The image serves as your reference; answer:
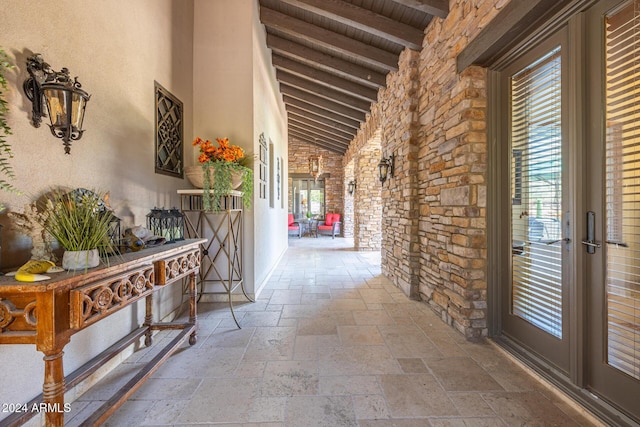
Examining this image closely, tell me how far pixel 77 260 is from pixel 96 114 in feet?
3.66

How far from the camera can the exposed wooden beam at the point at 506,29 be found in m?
1.57

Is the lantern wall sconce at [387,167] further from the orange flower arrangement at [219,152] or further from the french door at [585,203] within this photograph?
the orange flower arrangement at [219,152]

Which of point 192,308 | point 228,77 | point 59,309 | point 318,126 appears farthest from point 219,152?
point 318,126

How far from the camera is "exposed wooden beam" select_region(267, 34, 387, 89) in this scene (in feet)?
13.2

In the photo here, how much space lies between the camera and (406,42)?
9.71 feet

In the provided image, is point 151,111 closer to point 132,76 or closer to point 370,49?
point 132,76

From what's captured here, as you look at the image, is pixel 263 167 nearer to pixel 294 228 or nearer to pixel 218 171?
pixel 218 171

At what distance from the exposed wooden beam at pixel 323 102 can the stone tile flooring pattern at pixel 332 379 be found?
4.40 m

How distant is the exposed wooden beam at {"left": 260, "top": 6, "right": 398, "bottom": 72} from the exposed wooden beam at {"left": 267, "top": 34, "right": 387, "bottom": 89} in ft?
1.74

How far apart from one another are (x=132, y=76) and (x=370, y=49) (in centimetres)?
285

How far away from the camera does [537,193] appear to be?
183 cm

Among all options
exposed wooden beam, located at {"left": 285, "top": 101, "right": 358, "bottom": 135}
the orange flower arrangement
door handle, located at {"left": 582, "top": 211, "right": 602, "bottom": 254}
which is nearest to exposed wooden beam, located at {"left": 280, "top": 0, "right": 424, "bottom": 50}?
the orange flower arrangement

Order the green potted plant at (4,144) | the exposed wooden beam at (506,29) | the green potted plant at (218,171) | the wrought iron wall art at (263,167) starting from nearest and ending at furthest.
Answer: the green potted plant at (4,144), the exposed wooden beam at (506,29), the green potted plant at (218,171), the wrought iron wall art at (263,167)

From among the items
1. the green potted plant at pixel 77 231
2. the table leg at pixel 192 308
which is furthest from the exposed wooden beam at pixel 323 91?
the green potted plant at pixel 77 231
